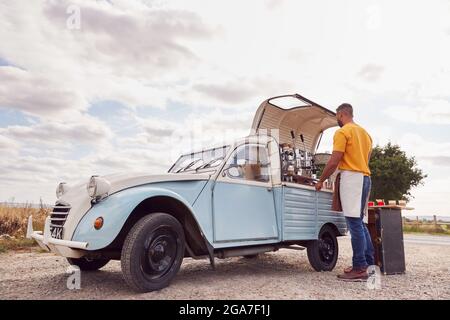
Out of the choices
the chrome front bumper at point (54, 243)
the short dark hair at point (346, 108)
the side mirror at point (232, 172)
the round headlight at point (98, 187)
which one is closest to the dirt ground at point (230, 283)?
the chrome front bumper at point (54, 243)

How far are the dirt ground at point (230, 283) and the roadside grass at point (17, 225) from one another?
1685mm

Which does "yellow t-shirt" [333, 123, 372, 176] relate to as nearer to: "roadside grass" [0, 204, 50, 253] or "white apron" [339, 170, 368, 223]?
"white apron" [339, 170, 368, 223]

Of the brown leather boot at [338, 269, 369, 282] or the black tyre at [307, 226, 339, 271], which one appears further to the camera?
the black tyre at [307, 226, 339, 271]

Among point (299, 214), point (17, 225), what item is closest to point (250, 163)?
point (299, 214)

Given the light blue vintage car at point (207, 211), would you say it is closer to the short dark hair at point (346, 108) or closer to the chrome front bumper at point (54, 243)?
the chrome front bumper at point (54, 243)

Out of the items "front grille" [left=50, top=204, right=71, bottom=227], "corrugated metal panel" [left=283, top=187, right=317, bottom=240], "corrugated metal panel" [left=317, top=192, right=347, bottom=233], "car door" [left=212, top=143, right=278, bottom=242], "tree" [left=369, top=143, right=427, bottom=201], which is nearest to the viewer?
"front grille" [left=50, top=204, right=71, bottom=227]

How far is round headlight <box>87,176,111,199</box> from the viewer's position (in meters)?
3.91

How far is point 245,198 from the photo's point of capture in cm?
500

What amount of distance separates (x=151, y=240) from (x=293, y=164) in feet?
10.0

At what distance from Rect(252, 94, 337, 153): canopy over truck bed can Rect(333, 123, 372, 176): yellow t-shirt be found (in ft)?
3.77

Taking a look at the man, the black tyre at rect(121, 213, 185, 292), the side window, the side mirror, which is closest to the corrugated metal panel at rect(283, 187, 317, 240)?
the side window
